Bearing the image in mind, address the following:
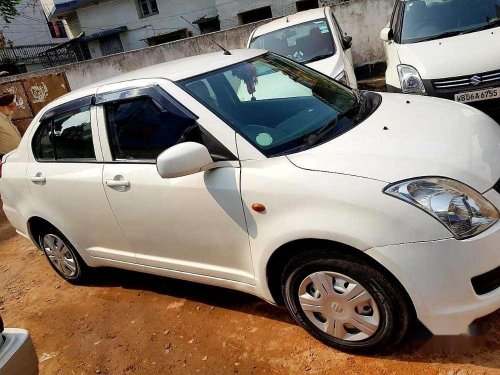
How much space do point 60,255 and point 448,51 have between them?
4.52m

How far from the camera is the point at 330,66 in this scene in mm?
6023

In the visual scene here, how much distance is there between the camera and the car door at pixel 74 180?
3.19 metres

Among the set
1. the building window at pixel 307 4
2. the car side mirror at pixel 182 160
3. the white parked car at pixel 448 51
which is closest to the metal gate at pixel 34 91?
the white parked car at pixel 448 51

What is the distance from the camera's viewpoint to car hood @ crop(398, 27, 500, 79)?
14.7 ft

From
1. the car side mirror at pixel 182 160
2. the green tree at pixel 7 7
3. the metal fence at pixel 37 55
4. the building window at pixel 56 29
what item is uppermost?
the green tree at pixel 7 7

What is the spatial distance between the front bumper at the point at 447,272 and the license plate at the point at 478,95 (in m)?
2.76

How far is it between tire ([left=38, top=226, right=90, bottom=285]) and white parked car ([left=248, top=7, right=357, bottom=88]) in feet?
13.0

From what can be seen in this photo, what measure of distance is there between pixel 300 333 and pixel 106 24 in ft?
92.1

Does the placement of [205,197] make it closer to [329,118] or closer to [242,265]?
[242,265]

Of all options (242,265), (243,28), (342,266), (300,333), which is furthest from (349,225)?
(243,28)

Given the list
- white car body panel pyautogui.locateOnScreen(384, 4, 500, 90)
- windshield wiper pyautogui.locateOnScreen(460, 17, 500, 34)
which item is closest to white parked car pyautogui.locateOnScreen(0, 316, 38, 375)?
white car body panel pyautogui.locateOnScreen(384, 4, 500, 90)

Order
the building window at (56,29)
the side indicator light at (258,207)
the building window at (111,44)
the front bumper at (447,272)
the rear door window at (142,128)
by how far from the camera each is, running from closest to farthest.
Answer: the front bumper at (447,272) < the side indicator light at (258,207) < the rear door window at (142,128) < the building window at (111,44) < the building window at (56,29)

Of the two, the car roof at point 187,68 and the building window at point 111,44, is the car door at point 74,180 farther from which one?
the building window at point 111,44

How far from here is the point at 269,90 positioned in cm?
314
